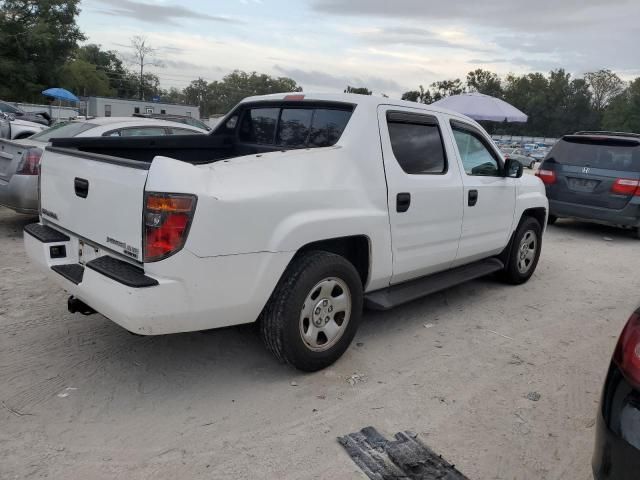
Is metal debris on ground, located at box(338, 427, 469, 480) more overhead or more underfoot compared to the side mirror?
more underfoot

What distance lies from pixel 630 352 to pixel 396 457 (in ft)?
4.31

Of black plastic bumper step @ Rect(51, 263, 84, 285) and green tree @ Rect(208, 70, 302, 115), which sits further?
green tree @ Rect(208, 70, 302, 115)

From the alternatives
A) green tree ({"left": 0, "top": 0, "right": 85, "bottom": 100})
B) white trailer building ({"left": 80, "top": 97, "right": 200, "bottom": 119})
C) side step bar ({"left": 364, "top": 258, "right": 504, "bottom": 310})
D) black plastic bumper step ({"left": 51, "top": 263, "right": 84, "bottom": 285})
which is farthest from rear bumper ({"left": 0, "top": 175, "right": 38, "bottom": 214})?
green tree ({"left": 0, "top": 0, "right": 85, "bottom": 100})

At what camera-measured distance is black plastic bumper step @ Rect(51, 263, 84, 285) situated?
3247 millimetres

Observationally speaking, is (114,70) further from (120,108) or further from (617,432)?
(617,432)

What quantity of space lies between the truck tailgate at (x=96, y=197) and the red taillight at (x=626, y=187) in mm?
8178

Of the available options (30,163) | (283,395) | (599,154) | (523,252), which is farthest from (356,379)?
(599,154)

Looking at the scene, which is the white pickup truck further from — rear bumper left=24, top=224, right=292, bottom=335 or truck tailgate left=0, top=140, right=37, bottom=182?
truck tailgate left=0, top=140, right=37, bottom=182

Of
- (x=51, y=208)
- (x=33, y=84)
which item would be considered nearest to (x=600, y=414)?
(x=51, y=208)

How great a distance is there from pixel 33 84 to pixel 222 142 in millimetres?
48388

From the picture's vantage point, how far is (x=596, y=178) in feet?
29.2

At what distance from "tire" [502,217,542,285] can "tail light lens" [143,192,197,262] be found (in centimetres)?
395

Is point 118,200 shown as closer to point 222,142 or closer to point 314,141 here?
point 314,141

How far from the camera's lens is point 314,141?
160 inches
